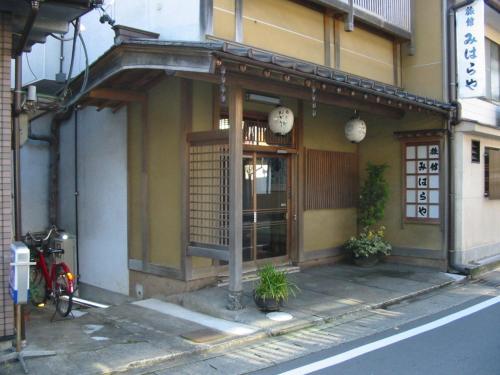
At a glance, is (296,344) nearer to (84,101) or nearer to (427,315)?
(427,315)

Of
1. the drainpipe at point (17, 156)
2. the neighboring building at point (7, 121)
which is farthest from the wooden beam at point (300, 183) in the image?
the drainpipe at point (17, 156)

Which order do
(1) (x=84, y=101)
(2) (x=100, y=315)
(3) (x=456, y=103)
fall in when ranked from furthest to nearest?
(3) (x=456, y=103), (1) (x=84, y=101), (2) (x=100, y=315)

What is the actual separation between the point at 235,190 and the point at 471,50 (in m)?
7.17

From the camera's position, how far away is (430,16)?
38.9 feet

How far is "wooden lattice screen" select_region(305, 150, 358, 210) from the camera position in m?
11.1

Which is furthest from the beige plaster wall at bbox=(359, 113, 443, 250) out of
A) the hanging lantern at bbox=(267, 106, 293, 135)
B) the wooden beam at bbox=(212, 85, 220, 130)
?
the wooden beam at bbox=(212, 85, 220, 130)

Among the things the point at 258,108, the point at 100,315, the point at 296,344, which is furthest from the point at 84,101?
the point at 296,344

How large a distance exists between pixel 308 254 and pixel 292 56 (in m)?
4.36

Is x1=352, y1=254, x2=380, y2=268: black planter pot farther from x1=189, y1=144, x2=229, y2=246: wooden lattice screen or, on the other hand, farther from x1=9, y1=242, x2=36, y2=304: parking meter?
x1=9, y1=242, x2=36, y2=304: parking meter

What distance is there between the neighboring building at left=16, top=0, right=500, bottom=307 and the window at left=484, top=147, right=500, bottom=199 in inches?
83.0

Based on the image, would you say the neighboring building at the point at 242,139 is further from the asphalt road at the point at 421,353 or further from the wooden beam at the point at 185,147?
the asphalt road at the point at 421,353

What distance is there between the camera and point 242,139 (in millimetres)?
7988

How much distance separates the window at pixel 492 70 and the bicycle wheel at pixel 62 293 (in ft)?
37.8

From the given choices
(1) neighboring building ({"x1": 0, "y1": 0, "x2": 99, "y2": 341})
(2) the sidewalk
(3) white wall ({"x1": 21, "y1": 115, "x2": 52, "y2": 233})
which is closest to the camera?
(2) the sidewalk
